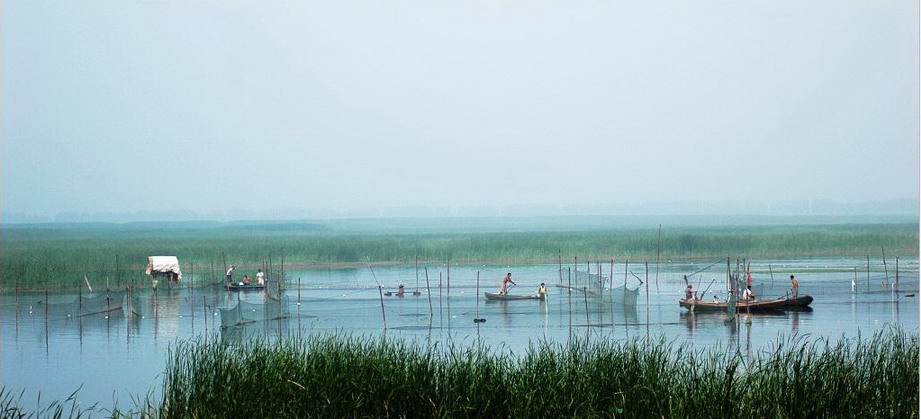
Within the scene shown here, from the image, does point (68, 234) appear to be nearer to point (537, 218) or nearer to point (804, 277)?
point (537, 218)

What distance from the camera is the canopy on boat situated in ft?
87.1

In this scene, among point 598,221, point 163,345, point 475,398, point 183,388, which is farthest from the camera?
point 598,221

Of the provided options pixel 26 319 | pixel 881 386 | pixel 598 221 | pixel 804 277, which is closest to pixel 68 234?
pixel 26 319

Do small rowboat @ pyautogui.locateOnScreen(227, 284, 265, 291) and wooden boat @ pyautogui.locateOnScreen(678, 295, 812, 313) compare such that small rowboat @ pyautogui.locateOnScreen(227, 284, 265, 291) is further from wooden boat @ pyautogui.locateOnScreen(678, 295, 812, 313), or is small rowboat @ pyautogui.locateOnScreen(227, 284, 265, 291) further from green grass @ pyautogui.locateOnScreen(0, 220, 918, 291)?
wooden boat @ pyautogui.locateOnScreen(678, 295, 812, 313)

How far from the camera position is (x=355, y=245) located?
34.1 metres

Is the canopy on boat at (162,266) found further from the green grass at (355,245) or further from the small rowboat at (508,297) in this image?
the small rowboat at (508,297)

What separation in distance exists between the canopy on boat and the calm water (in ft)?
2.92

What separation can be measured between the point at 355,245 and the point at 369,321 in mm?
14067

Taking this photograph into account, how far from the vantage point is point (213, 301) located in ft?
76.2

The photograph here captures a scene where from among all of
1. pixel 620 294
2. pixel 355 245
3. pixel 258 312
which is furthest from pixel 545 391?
pixel 355 245

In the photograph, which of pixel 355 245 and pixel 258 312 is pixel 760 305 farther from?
pixel 355 245

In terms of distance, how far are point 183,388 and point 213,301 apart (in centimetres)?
1433

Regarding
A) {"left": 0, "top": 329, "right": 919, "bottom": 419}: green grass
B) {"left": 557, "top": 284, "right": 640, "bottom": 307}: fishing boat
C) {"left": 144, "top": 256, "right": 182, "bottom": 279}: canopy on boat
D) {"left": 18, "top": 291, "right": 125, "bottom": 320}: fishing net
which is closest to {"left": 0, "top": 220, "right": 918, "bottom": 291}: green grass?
{"left": 144, "top": 256, "right": 182, "bottom": 279}: canopy on boat

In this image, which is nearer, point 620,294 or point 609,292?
point 620,294
